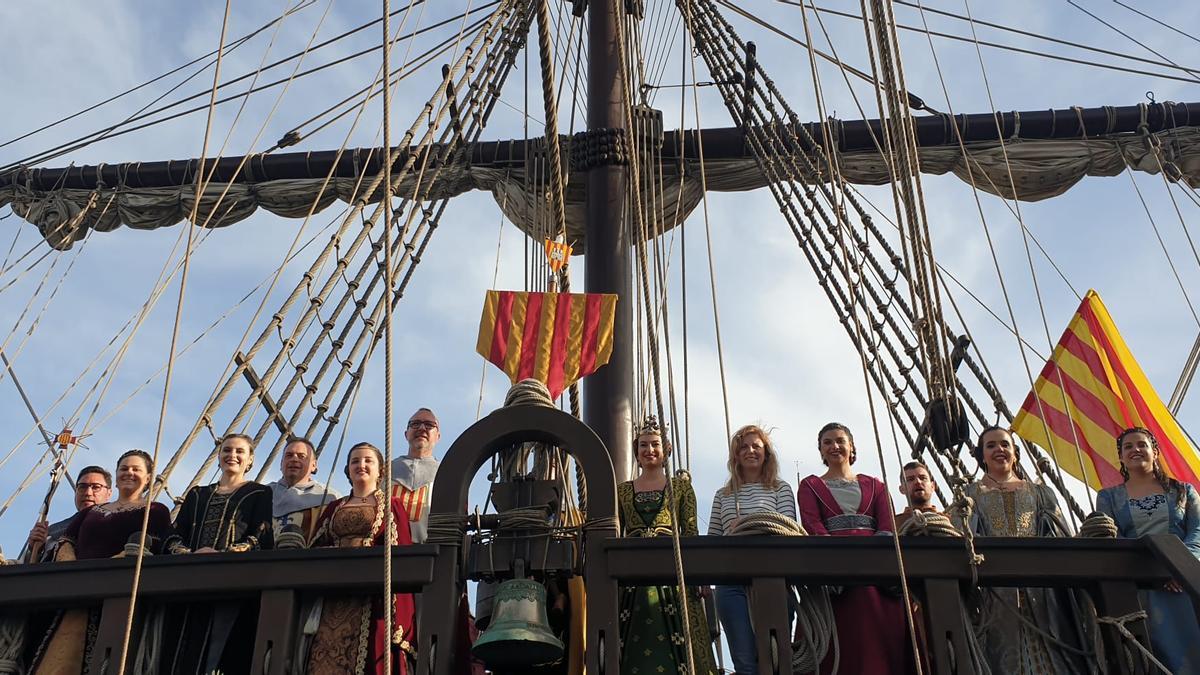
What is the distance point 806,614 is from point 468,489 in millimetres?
1048

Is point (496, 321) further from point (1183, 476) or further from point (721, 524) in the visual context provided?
point (1183, 476)

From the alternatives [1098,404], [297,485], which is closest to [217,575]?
[297,485]

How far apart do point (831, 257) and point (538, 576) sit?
536cm

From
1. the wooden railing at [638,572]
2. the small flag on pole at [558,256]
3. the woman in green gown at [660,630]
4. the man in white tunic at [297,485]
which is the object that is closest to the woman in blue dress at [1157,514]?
the wooden railing at [638,572]

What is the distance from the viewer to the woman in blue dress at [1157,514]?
3.52 m

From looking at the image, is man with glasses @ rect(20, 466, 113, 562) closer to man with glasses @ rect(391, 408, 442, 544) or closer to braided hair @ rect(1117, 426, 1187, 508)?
man with glasses @ rect(391, 408, 442, 544)

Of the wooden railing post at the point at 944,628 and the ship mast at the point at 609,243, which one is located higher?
the ship mast at the point at 609,243

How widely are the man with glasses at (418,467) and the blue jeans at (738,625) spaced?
57.8 inches

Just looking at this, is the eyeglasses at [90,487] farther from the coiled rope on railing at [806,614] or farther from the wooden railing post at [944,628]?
the wooden railing post at [944,628]

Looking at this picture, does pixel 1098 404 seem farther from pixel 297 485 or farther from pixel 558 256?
pixel 297 485

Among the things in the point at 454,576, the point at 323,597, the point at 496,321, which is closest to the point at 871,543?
the point at 454,576

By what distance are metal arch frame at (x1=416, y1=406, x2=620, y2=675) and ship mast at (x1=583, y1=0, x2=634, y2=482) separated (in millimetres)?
2479

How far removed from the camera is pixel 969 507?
3555 millimetres

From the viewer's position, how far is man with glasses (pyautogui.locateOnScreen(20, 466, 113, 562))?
4.50 meters
